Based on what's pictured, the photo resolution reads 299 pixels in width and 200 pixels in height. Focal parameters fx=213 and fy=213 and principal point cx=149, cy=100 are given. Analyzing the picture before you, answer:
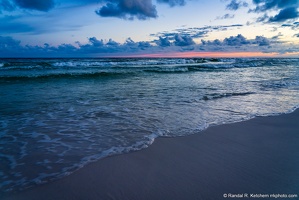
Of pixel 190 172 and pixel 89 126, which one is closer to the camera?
pixel 190 172

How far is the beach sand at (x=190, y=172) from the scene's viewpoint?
250cm

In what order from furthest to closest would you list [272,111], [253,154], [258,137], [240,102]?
[240,102] → [272,111] → [258,137] → [253,154]

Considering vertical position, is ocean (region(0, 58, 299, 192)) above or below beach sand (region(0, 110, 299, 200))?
above

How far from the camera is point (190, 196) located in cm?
243

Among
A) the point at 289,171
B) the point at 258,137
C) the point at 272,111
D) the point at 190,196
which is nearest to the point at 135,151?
the point at 190,196

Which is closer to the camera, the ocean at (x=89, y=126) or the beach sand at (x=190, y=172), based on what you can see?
the beach sand at (x=190, y=172)

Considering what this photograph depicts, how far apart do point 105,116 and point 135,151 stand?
2.42 metres

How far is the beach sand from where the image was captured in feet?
8.19

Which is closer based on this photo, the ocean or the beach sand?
the beach sand

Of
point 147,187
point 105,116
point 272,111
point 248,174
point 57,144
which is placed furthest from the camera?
point 272,111

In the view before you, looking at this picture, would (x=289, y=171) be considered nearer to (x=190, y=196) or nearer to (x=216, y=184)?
(x=216, y=184)

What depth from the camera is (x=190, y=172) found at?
296cm

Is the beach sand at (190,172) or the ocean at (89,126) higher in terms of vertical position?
the ocean at (89,126)

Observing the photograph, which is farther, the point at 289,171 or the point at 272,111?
the point at 272,111
